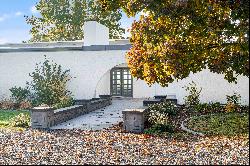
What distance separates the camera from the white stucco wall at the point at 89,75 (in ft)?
67.6

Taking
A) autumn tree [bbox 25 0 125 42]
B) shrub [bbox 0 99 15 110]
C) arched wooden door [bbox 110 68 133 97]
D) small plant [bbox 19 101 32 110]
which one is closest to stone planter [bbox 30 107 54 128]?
small plant [bbox 19 101 32 110]

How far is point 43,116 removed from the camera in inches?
526

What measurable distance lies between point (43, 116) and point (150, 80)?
4.33 m

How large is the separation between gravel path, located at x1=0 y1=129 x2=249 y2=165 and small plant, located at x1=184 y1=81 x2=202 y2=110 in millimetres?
7811

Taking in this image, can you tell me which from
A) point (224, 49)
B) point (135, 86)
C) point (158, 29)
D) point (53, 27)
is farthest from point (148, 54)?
point (53, 27)

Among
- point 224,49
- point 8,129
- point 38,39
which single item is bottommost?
point 8,129

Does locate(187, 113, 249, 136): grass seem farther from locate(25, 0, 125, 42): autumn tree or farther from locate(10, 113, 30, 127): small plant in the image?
locate(25, 0, 125, 42): autumn tree

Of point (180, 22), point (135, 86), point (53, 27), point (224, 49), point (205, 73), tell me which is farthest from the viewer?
point (53, 27)

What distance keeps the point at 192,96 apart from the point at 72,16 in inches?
1034

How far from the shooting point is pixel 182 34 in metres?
10.9

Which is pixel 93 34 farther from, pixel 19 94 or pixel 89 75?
pixel 19 94

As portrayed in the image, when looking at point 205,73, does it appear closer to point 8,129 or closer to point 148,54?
point 148,54

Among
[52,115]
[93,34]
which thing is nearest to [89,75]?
[93,34]

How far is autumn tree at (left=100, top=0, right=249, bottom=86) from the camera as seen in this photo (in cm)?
991
